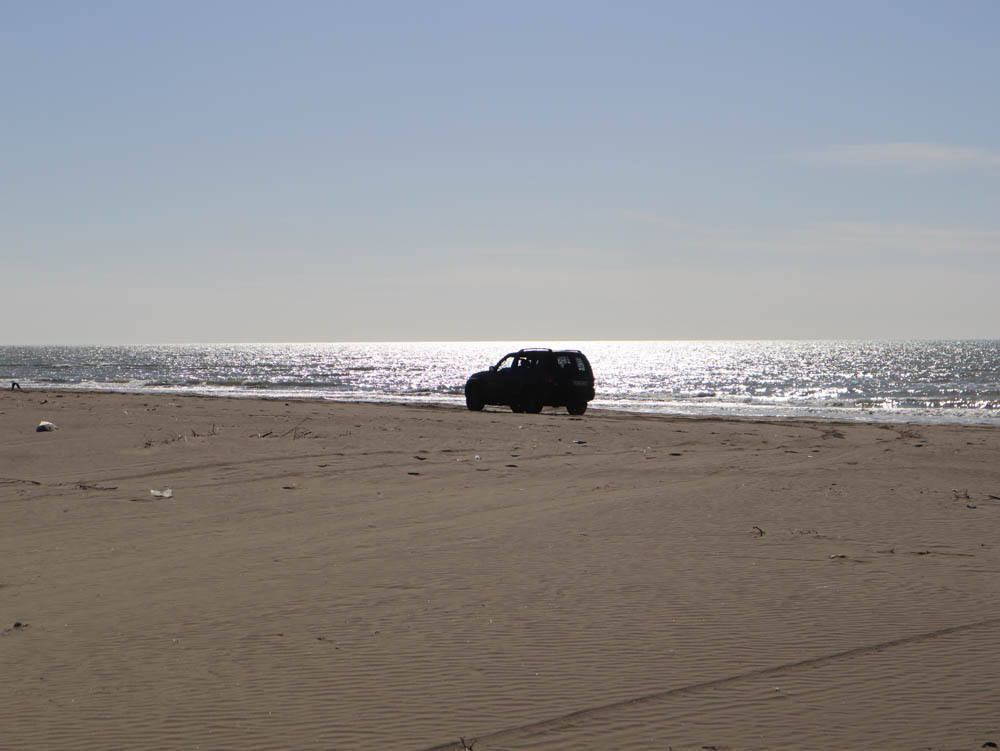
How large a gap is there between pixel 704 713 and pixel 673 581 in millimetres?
2548

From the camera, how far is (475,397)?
2800 centimetres

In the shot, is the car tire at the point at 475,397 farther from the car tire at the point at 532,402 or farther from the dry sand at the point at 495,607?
the dry sand at the point at 495,607

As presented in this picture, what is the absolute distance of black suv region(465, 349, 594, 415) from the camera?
26672mm

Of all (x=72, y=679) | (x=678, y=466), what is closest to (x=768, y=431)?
(x=678, y=466)

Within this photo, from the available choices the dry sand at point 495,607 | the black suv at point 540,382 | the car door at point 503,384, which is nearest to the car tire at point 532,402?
the black suv at point 540,382

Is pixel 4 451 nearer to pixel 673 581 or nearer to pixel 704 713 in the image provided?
pixel 673 581

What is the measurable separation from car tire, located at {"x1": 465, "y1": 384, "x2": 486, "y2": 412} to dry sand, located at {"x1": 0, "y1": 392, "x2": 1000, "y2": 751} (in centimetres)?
1454

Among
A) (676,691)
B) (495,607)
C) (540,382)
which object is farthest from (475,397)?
(676,691)

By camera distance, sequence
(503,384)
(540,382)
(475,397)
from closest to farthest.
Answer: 1. (540,382)
2. (503,384)
3. (475,397)

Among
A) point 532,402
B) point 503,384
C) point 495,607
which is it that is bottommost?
point 495,607

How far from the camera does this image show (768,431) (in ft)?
70.3

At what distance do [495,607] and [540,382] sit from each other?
67.8 feet

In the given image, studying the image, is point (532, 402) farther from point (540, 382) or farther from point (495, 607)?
point (495, 607)

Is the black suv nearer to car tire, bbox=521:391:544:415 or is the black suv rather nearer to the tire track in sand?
car tire, bbox=521:391:544:415
